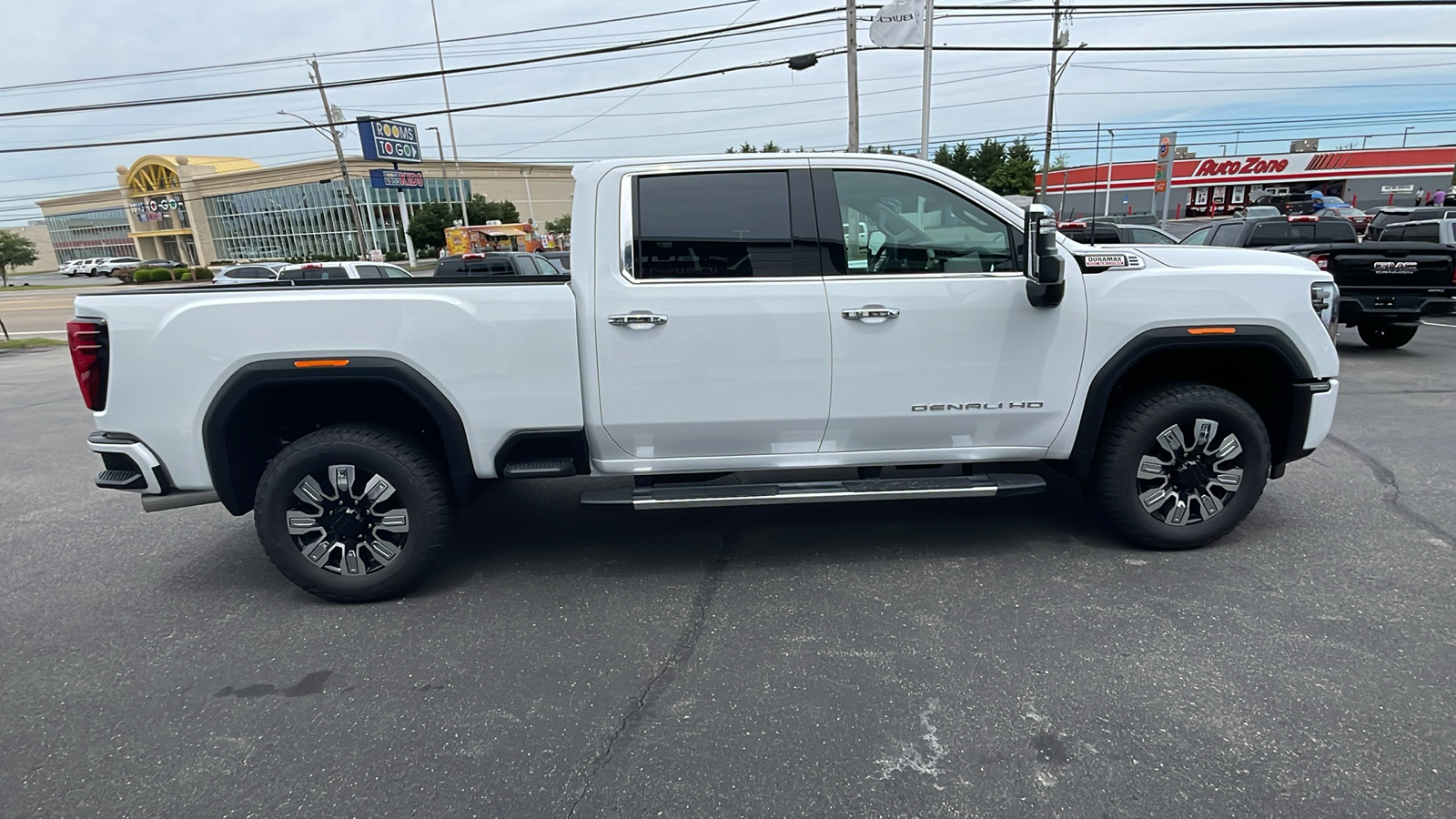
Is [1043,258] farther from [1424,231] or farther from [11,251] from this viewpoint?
[11,251]

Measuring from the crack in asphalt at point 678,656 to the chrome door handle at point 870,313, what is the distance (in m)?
1.47

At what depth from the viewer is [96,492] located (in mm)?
5574

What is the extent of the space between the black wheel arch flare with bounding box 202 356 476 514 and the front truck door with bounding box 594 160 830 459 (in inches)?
28.4

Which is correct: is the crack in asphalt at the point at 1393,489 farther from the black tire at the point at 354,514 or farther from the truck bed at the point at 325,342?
the black tire at the point at 354,514

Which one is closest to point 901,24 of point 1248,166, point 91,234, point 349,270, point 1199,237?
point 1199,237

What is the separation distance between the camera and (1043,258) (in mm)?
3318

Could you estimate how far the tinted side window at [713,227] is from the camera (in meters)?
3.51

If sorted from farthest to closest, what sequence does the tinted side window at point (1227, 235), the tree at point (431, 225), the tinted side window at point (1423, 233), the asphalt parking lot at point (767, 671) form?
the tree at point (431, 225) → the tinted side window at point (1227, 235) → the tinted side window at point (1423, 233) → the asphalt parking lot at point (767, 671)

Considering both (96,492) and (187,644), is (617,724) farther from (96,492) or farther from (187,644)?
(96,492)

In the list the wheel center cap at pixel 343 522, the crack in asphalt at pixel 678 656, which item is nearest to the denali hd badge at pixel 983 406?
the crack in asphalt at pixel 678 656

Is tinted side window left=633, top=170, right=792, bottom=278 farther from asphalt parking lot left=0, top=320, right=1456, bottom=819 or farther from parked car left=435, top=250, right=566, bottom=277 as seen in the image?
parked car left=435, top=250, right=566, bottom=277

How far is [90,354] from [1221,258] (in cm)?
534

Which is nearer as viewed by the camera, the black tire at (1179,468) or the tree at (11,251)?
the black tire at (1179,468)

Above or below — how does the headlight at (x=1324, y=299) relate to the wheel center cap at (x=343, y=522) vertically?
above
